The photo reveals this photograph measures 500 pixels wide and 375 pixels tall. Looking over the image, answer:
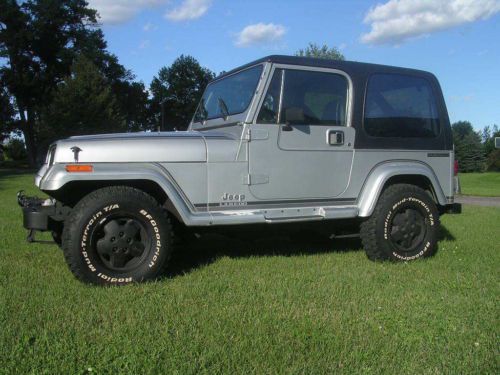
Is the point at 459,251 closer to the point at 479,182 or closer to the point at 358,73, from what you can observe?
the point at 358,73

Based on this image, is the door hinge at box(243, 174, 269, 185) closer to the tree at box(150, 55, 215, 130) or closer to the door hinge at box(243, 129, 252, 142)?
the door hinge at box(243, 129, 252, 142)

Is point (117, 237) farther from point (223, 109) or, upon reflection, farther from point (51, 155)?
point (223, 109)

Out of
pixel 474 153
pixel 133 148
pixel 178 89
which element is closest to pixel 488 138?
pixel 474 153

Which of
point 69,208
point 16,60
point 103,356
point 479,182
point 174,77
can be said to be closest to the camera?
point 103,356

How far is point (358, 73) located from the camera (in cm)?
548

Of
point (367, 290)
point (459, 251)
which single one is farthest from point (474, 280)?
point (459, 251)

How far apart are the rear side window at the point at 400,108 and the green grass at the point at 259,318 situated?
4.77 ft

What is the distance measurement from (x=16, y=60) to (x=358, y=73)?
44465 mm

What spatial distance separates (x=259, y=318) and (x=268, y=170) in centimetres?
172

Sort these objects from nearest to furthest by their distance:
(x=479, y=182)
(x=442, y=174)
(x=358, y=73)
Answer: (x=358, y=73), (x=442, y=174), (x=479, y=182)

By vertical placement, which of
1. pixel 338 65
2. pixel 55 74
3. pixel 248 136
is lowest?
pixel 248 136

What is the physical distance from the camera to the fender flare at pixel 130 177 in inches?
165

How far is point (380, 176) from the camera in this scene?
5.40 m

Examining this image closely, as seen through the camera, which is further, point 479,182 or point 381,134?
point 479,182
